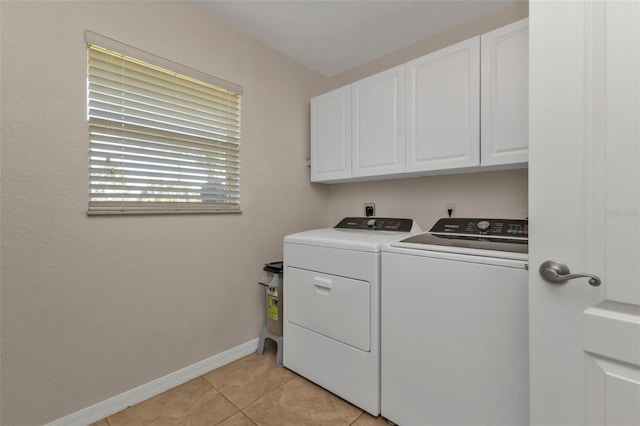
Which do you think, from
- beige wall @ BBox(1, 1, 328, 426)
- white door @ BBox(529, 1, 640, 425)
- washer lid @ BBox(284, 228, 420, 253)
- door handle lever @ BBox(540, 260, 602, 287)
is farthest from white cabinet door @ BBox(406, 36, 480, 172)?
beige wall @ BBox(1, 1, 328, 426)

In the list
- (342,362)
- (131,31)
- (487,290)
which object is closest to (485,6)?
(487,290)

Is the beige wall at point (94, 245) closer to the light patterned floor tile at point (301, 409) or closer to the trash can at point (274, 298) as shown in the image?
the trash can at point (274, 298)

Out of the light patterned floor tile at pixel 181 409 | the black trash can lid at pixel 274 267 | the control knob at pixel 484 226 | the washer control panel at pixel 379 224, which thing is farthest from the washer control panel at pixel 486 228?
the light patterned floor tile at pixel 181 409

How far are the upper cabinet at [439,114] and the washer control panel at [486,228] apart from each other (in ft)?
1.06

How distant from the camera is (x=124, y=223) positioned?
61.0 inches

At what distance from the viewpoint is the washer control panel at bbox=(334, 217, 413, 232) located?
1959mm

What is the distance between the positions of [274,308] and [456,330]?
1.28m

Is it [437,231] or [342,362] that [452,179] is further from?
[342,362]

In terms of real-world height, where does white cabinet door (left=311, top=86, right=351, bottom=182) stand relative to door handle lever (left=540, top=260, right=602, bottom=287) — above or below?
above

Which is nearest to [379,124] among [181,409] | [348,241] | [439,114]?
[439,114]

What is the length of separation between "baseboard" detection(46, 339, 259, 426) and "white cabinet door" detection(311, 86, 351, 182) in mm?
1504

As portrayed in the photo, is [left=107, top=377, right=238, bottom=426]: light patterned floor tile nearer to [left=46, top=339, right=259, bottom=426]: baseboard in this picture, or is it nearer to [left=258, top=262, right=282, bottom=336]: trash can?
[left=46, top=339, right=259, bottom=426]: baseboard

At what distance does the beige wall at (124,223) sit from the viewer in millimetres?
1257

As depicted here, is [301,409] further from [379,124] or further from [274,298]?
[379,124]
